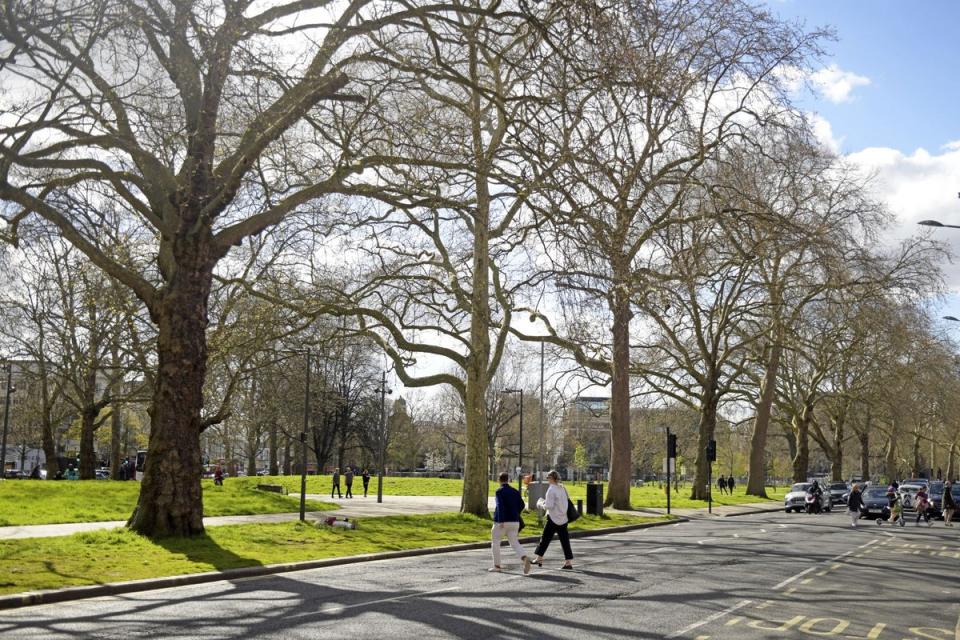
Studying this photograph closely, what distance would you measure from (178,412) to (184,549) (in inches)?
110

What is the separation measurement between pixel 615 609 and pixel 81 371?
42292 millimetres

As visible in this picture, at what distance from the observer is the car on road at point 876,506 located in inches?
1781

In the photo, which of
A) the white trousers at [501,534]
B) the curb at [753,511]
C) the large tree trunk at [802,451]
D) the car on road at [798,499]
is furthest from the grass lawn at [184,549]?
the large tree trunk at [802,451]

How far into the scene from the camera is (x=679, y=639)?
10203 mm

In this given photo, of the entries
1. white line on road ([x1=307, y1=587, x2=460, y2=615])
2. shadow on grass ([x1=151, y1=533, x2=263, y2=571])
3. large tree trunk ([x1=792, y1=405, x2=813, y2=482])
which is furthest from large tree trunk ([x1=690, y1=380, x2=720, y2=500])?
white line on road ([x1=307, y1=587, x2=460, y2=615])

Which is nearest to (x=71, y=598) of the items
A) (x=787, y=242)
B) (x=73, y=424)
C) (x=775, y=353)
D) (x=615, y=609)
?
(x=615, y=609)

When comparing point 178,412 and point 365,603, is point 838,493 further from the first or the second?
point 365,603

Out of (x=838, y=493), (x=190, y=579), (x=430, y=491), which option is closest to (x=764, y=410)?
(x=838, y=493)

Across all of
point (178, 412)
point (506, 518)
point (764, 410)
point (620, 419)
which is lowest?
point (506, 518)

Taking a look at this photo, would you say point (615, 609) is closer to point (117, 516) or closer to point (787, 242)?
point (787, 242)

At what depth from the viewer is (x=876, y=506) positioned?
1796 inches

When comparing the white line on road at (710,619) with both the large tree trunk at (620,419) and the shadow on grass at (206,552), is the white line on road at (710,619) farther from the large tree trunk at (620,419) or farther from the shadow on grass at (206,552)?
the large tree trunk at (620,419)

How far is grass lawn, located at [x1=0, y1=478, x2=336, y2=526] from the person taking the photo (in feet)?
90.7

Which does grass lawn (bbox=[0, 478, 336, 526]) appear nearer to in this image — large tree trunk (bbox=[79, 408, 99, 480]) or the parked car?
large tree trunk (bbox=[79, 408, 99, 480])
